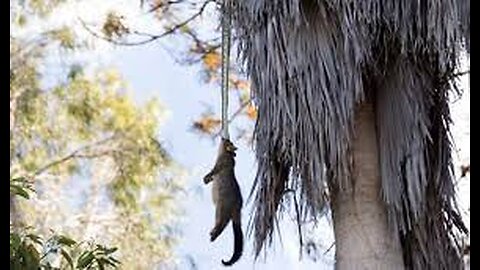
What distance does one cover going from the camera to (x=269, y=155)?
344 cm

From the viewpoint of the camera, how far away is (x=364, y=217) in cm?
338

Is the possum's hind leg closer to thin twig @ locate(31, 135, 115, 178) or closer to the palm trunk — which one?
the palm trunk

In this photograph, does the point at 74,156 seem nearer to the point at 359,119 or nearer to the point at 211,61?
the point at 211,61

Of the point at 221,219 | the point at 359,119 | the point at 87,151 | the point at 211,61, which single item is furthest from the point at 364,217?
the point at 87,151

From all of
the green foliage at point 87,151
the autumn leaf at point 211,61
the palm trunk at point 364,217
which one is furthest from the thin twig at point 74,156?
the palm trunk at point 364,217

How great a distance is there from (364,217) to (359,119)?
0.34 m

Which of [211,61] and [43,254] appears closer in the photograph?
[43,254]

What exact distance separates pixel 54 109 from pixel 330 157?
18.5 ft

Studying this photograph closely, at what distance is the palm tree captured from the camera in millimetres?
3244

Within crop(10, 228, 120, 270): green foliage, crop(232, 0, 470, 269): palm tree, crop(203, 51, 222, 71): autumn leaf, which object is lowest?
crop(10, 228, 120, 270): green foliage

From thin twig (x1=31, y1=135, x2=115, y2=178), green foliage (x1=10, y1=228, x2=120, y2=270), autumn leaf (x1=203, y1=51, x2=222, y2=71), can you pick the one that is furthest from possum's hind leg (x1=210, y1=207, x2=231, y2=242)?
thin twig (x1=31, y1=135, x2=115, y2=178)

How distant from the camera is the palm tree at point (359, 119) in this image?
324cm

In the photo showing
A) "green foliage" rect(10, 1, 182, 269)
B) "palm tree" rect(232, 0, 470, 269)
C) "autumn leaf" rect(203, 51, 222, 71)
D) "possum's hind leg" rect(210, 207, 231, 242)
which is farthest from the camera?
"green foliage" rect(10, 1, 182, 269)

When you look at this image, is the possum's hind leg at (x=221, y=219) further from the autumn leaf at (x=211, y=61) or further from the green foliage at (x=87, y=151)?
the green foliage at (x=87, y=151)
